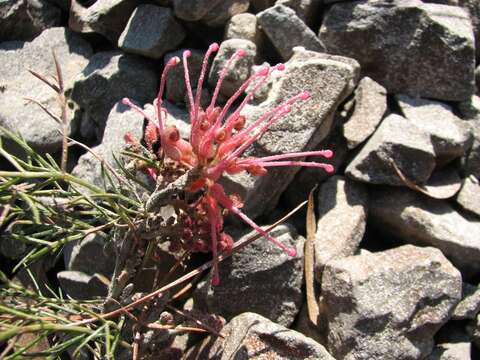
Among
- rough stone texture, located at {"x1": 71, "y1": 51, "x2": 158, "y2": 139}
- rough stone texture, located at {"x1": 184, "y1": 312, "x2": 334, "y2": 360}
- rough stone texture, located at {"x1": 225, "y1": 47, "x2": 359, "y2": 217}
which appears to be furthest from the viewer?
rough stone texture, located at {"x1": 71, "y1": 51, "x2": 158, "y2": 139}

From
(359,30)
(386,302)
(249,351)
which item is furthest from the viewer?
(359,30)

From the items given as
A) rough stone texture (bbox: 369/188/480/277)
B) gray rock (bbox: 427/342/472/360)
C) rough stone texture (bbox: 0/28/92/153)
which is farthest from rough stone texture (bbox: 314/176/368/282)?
rough stone texture (bbox: 0/28/92/153)

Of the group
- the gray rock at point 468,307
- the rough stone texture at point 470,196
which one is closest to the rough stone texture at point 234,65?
the rough stone texture at point 470,196

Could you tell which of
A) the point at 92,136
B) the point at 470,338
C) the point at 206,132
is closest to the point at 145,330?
the point at 206,132

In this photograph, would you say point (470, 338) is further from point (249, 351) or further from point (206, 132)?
point (206, 132)

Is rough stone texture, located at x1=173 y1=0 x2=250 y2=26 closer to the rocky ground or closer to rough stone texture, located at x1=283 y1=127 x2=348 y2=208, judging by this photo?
the rocky ground
